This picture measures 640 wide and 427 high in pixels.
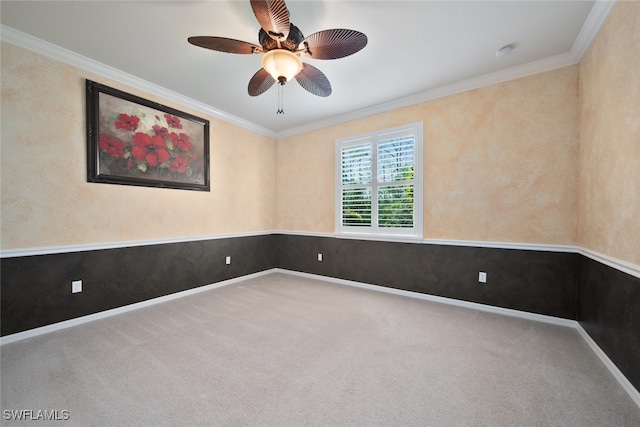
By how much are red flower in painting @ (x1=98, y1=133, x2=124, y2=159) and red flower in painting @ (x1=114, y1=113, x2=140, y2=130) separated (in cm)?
17

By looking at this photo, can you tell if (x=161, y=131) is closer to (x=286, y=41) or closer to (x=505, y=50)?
(x=286, y=41)

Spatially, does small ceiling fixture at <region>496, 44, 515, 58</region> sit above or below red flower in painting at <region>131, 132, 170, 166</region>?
above

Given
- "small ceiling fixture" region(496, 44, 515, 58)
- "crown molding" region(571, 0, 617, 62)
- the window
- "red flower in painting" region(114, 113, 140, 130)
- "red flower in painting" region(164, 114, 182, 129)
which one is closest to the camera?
"crown molding" region(571, 0, 617, 62)

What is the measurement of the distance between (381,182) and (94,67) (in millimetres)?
3749

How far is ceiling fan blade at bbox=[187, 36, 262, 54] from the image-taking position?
1751mm

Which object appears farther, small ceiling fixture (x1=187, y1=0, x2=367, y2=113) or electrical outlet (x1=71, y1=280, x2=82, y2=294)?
electrical outlet (x1=71, y1=280, x2=82, y2=294)

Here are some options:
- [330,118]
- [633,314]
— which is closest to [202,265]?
[330,118]

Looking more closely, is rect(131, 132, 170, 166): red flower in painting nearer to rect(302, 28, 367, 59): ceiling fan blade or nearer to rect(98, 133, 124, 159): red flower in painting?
rect(98, 133, 124, 159): red flower in painting

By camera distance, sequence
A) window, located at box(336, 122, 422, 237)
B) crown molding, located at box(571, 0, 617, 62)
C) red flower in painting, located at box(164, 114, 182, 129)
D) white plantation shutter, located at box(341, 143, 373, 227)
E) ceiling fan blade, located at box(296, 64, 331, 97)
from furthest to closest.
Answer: white plantation shutter, located at box(341, 143, 373, 227), window, located at box(336, 122, 422, 237), red flower in painting, located at box(164, 114, 182, 129), ceiling fan blade, located at box(296, 64, 331, 97), crown molding, located at box(571, 0, 617, 62)

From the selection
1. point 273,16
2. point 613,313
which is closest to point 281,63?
point 273,16

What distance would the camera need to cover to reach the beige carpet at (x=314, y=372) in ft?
4.67

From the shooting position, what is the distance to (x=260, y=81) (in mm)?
2334

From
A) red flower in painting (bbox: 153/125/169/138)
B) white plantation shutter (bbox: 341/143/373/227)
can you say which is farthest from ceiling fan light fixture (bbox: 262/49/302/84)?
white plantation shutter (bbox: 341/143/373/227)

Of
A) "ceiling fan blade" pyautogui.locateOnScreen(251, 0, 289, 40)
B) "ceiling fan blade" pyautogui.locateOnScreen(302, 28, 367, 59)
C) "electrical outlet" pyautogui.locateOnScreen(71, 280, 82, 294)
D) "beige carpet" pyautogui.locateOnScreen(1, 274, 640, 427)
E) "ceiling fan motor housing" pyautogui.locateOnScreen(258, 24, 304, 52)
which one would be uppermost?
"ceiling fan motor housing" pyautogui.locateOnScreen(258, 24, 304, 52)
